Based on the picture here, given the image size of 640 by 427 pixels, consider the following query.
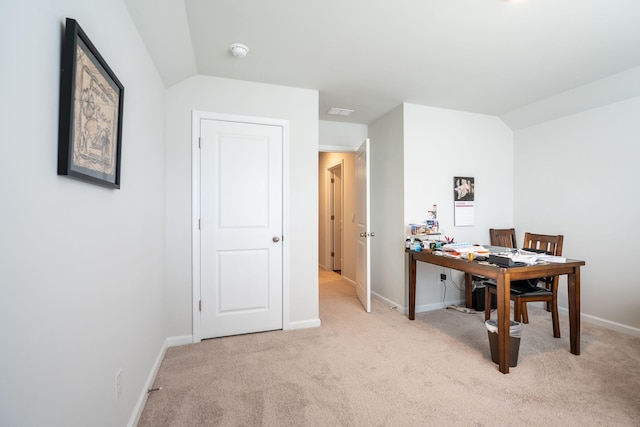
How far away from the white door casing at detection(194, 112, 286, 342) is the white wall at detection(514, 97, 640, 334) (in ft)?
10.6

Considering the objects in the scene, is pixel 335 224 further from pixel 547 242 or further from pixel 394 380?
pixel 394 380

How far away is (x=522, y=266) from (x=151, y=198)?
2.84 meters

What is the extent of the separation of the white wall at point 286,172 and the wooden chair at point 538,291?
1.84m

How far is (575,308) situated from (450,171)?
6.14 feet

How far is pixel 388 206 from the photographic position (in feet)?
12.2

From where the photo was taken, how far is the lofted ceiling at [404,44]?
72.5 inches

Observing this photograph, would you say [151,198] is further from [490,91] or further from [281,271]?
[490,91]

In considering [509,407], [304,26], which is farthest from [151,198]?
[509,407]

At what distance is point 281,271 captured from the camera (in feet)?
9.60

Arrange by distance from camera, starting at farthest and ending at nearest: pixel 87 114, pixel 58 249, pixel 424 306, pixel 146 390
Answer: pixel 424 306 → pixel 146 390 → pixel 87 114 → pixel 58 249

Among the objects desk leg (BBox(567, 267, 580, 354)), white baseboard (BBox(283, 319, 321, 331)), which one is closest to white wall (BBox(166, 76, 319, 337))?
white baseboard (BBox(283, 319, 321, 331))

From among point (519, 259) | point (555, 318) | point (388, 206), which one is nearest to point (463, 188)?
point (388, 206)

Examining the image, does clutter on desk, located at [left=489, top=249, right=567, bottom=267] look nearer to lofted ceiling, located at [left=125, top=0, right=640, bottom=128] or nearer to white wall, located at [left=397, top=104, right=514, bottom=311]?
white wall, located at [left=397, top=104, right=514, bottom=311]

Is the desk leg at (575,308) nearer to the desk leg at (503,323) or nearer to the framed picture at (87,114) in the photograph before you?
the desk leg at (503,323)
